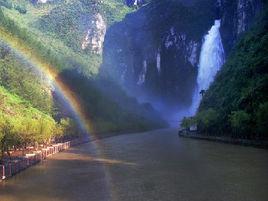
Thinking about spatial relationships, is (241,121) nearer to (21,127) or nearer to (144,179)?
(21,127)

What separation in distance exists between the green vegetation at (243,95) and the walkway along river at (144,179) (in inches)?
1003

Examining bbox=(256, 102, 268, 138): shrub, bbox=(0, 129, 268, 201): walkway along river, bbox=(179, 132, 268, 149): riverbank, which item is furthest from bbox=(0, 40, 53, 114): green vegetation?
bbox=(256, 102, 268, 138): shrub

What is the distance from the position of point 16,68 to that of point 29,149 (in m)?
78.1

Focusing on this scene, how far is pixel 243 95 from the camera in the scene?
127 metres

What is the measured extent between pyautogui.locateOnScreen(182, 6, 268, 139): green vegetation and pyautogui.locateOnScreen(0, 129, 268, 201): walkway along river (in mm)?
25466

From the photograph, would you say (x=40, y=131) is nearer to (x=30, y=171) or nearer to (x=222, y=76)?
(x=30, y=171)

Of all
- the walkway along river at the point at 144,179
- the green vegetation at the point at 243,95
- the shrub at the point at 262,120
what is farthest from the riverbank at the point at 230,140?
the walkway along river at the point at 144,179

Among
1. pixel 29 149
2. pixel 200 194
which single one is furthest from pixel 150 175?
pixel 29 149

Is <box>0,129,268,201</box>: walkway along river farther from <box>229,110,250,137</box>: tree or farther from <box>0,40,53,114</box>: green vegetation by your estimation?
<box>0,40,53,114</box>: green vegetation

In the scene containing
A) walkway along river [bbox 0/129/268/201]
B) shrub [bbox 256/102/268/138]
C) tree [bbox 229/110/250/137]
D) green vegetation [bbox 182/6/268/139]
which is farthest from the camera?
green vegetation [bbox 182/6/268/139]

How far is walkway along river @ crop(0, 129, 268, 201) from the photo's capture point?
47.6 m

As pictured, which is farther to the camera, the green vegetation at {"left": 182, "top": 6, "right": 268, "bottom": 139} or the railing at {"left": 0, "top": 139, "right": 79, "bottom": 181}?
the green vegetation at {"left": 182, "top": 6, "right": 268, "bottom": 139}

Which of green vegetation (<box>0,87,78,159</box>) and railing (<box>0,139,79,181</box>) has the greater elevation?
green vegetation (<box>0,87,78,159</box>)

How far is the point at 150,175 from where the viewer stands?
62.5 meters
